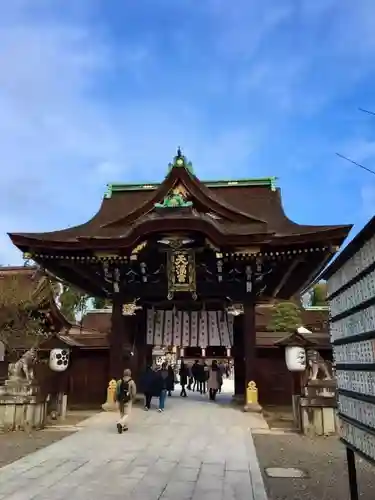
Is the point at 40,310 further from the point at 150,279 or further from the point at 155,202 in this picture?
the point at 155,202

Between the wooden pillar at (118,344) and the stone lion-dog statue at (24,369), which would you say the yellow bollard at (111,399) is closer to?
the wooden pillar at (118,344)

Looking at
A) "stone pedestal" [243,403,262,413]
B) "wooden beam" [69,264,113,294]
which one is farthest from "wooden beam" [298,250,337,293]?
"wooden beam" [69,264,113,294]

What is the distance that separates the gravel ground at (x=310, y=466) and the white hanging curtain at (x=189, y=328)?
583cm

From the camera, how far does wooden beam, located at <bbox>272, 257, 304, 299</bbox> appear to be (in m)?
14.5

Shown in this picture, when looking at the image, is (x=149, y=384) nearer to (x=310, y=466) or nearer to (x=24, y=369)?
(x=24, y=369)

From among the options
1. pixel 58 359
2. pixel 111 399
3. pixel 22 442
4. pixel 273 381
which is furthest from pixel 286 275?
pixel 22 442

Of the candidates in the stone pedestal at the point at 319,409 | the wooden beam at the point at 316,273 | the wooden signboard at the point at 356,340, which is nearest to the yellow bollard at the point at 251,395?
the stone pedestal at the point at 319,409

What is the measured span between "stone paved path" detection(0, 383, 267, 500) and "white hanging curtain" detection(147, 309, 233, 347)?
447 cm

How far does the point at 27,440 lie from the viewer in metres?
10.3

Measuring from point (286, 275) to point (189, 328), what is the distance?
4120 millimetres

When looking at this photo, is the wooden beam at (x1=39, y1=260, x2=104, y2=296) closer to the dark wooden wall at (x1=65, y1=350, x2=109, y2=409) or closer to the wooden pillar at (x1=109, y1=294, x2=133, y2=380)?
the wooden pillar at (x1=109, y1=294, x2=133, y2=380)

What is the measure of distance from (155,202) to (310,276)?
6.40 meters

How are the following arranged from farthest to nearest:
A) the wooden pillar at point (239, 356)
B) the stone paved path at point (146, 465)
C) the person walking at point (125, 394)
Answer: the wooden pillar at point (239, 356) < the person walking at point (125, 394) < the stone paved path at point (146, 465)

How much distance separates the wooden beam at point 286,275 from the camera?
14.5 meters
